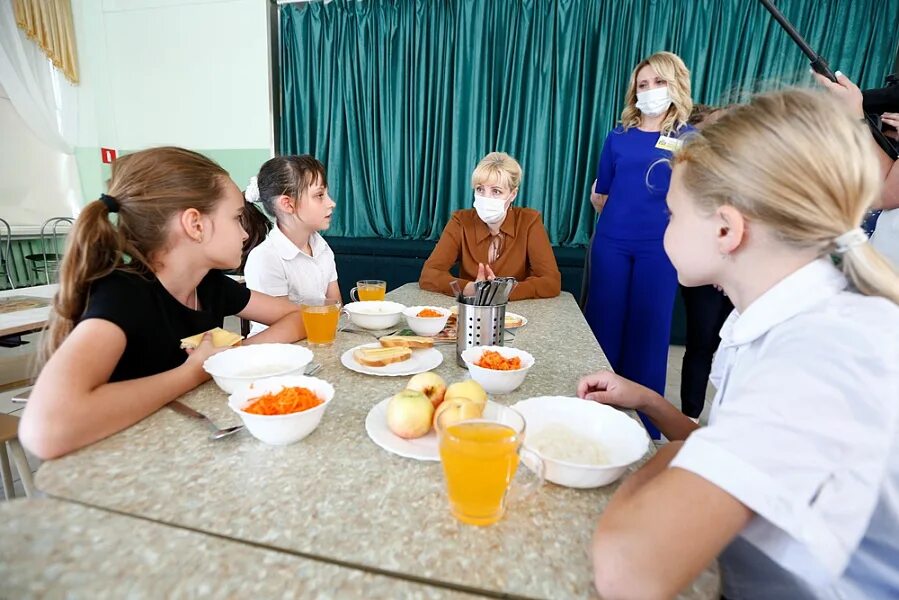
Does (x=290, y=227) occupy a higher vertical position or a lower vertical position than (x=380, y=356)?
higher

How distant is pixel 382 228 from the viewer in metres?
4.30

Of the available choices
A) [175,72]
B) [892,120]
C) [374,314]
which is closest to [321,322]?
[374,314]

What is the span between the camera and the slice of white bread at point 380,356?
41.6 inches

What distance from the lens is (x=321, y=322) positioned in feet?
4.02

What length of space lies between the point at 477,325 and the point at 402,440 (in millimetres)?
405

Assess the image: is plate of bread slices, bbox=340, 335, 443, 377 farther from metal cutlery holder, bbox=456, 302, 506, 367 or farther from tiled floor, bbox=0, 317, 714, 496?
tiled floor, bbox=0, 317, 714, 496

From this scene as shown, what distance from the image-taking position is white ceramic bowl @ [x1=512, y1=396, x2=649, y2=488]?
2.06ft

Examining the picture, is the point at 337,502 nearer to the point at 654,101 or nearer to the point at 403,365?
the point at 403,365

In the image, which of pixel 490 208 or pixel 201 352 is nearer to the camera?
pixel 201 352

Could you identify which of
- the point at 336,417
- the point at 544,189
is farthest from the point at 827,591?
the point at 544,189

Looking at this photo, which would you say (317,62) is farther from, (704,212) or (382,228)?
(704,212)

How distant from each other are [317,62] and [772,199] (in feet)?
14.2

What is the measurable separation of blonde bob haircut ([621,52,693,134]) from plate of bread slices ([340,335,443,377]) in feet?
5.21

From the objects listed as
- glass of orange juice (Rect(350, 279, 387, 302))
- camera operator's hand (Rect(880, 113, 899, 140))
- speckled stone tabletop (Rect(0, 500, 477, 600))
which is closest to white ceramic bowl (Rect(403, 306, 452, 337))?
glass of orange juice (Rect(350, 279, 387, 302))
